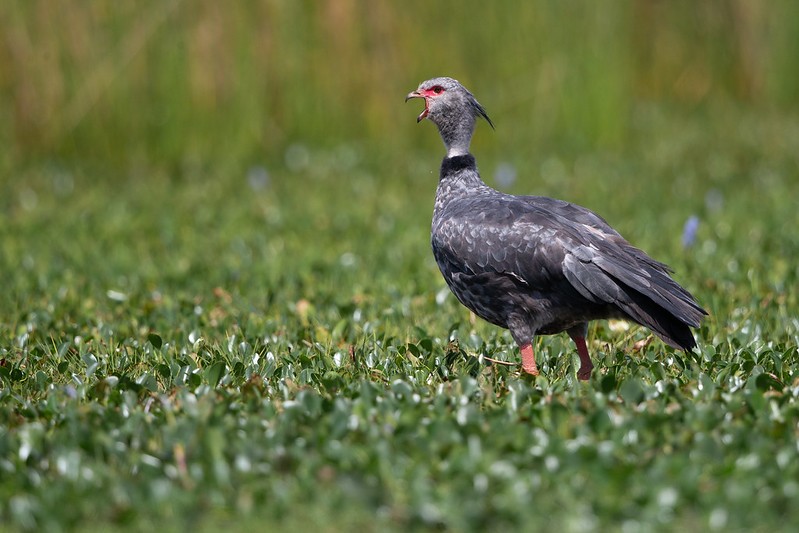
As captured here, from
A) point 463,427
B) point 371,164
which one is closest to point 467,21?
point 371,164

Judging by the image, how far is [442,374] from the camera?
182 inches

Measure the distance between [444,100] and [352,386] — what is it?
1.47 meters

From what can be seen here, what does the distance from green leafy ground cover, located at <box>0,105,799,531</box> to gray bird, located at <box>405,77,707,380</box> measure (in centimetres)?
20

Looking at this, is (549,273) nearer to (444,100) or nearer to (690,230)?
(444,100)

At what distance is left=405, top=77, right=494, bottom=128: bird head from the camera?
5.32m

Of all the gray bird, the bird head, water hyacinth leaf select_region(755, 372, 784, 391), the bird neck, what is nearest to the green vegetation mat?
water hyacinth leaf select_region(755, 372, 784, 391)

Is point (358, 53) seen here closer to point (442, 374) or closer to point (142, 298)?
point (142, 298)

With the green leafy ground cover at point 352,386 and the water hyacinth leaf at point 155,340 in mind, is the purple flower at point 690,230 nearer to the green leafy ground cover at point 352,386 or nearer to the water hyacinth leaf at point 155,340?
the green leafy ground cover at point 352,386

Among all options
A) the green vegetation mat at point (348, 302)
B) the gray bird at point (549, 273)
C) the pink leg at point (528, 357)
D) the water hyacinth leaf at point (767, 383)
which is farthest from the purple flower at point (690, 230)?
the water hyacinth leaf at point (767, 383)

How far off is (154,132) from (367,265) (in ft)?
11.6

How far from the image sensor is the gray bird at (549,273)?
A: 440 centimetres

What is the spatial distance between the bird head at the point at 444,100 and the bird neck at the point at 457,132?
0.06ft

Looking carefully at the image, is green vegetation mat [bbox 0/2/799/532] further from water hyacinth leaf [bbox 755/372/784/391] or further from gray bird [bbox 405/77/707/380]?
gray bird [bbox 405/77/707/380]

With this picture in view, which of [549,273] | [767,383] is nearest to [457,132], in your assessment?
[549,273]
